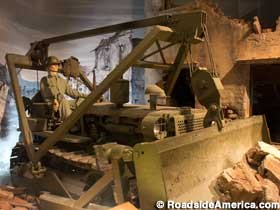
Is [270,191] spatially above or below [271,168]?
below

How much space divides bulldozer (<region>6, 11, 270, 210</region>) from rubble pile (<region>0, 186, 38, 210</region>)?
0.64 ft

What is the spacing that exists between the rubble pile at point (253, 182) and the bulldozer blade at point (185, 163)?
140 millimetres

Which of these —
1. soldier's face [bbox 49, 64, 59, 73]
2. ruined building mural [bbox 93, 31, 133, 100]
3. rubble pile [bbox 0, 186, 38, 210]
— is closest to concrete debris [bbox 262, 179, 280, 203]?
rubble pile [bbox 0, 186, 38, 210]

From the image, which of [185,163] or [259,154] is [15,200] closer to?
[185,163]

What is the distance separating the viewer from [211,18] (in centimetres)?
737

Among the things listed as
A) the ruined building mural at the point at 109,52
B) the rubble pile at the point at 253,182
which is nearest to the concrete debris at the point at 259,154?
the rubble pile at the point at 253,182

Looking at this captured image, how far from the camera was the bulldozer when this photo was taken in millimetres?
2678

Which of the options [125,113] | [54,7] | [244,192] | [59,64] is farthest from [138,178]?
[54,7]

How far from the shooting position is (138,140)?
13.0 ft

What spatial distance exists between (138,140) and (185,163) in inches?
48.2

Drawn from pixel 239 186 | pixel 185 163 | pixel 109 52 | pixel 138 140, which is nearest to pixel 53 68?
pixel 138 140

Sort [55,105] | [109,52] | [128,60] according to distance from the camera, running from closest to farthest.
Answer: [128,60]
[55,105]
[109,52]

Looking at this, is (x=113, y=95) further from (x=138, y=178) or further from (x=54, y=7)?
(x=54, y=7)

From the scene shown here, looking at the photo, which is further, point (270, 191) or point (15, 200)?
point (15, 200)
